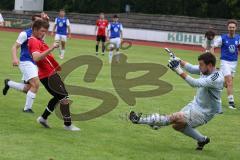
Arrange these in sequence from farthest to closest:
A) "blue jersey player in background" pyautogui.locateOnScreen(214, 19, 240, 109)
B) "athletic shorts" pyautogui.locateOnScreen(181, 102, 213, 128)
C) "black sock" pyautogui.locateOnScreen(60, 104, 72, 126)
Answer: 1. "blue jersey player in background" pyautogui.locateOnScreen(214, 19, 240, 109)
2. "black sock" pyautogui.locateOnScreen(60, 104, 72, 126)
3. "athletic shorts" pyautogui.locateOnScreen(181, 102, 213, 128)

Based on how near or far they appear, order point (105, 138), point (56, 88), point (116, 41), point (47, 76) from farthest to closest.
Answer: point (116, 41)
point (47, 76)
point (56, 88)
point (105, 138)

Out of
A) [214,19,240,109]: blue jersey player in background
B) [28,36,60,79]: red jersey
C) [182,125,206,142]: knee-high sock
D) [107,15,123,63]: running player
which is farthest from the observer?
[107,15,123,63]: running player

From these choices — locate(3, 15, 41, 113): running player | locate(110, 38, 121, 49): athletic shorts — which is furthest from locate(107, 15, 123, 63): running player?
locate(3, 15, 41, 113): running player

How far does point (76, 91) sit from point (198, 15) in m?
45.3

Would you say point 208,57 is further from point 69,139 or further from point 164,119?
point 69,139

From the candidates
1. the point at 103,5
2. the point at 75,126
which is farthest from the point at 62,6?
the point at 75,126

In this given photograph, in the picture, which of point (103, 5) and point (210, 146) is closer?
point (210, 146)

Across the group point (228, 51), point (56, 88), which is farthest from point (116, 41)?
point (56, 88)

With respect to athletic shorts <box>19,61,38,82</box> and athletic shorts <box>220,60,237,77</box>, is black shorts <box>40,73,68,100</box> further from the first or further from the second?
athletic shorts <box>220,60,237,77</box>

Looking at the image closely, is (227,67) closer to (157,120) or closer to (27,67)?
(27,67)

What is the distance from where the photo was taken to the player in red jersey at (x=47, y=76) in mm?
10703

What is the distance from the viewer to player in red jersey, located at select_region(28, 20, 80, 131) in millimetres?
10703

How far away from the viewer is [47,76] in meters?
10.9

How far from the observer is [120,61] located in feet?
94.4
